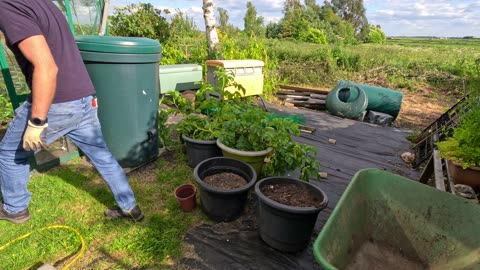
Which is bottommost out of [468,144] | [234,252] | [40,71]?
[234,252]

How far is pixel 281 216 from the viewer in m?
1.92

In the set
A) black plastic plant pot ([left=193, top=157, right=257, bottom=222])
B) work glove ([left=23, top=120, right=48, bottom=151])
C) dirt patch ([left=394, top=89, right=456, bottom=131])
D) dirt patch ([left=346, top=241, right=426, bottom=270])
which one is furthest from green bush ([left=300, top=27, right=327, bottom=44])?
work glove ([left=23, top=120, right=48, bottom=151])

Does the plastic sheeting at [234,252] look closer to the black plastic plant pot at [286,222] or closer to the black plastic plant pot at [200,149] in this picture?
the black plastic plant pot at [286,222]

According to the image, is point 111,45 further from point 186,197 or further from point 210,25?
point 210,25

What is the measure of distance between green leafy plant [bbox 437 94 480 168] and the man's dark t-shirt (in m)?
2.95

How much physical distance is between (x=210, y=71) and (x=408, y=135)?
3627 mm

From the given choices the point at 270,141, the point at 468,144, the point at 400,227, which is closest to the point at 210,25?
the point at 270,141

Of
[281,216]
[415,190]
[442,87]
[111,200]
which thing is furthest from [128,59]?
[442,87]

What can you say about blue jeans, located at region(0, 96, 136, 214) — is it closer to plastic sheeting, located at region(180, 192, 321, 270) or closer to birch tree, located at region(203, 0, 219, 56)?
plastic sheeting, located at region(180, 192, 321, 270)

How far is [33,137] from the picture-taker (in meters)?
1.73

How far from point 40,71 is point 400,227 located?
224cm

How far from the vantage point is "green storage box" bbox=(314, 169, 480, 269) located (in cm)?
141

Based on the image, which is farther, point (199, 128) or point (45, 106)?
point (199, 128)

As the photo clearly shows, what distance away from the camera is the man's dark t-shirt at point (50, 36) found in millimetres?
1484
